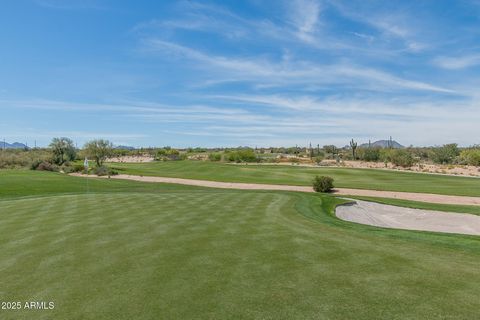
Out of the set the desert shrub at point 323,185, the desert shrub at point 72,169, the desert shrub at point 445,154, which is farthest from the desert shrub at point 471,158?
the desert shrub at point 72,169

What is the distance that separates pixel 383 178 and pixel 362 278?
161 feet

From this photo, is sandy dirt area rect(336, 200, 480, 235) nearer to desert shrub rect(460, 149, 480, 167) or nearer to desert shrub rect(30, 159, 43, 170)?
desert shrub rect(30, 159, 43, 170)

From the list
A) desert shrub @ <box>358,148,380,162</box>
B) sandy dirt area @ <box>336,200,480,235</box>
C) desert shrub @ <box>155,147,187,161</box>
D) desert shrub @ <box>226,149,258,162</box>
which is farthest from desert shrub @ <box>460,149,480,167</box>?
desert shrub @ <box>155,147,187,161</box>

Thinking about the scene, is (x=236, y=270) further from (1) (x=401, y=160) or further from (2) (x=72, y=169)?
(1) (x=401, y=160)

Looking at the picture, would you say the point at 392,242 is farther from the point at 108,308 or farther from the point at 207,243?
the point at 108,308

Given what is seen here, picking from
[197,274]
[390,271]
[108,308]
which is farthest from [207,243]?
[390,271]

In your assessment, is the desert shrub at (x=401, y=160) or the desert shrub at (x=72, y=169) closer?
the desert shrub at (x=72, y=169)

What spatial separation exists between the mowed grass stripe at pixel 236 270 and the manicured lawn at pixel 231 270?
3 cm

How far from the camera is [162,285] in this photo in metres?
7.07

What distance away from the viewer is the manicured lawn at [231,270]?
6051mm

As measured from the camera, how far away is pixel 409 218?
21.5 meters

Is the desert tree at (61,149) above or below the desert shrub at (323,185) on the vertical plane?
above

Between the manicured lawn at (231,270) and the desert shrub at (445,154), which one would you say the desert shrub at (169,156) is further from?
the manicured lawn at (231,270)

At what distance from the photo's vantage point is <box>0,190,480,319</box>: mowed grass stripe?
239 inches
